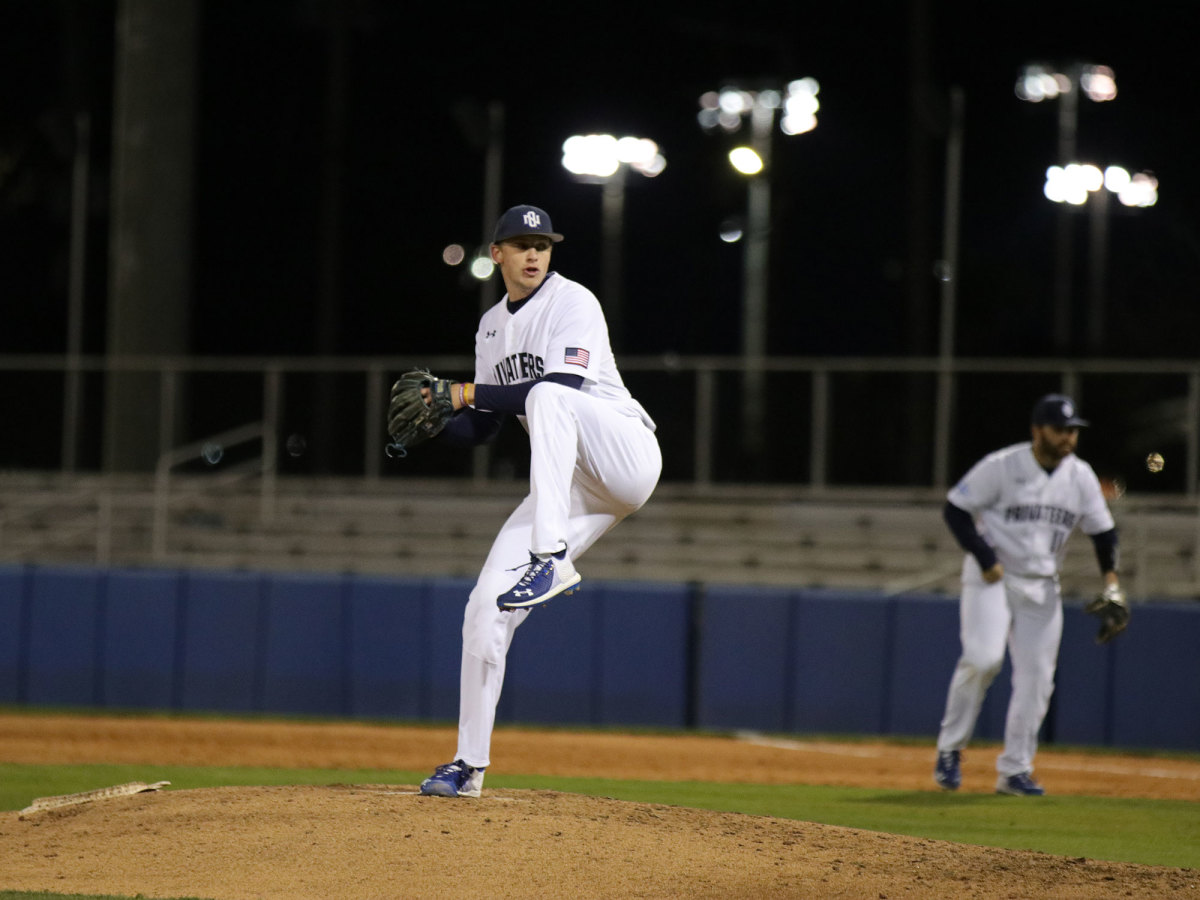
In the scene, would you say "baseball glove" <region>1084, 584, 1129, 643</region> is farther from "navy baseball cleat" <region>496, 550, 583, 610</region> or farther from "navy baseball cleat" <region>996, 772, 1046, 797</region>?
"navy baseball cleat" <region>496, 550, 583, 610</region>

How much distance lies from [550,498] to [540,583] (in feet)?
0.99

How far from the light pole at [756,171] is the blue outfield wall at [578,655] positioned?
266 cm

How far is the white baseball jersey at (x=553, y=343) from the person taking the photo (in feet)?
18.6

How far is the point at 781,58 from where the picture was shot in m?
23.7

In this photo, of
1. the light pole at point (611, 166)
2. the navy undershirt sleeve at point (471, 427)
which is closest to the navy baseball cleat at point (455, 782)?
the navy undershirt sleeve at point (471, 427)

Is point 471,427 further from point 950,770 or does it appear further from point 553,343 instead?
point 950,770

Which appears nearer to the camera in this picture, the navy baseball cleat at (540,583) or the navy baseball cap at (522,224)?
the navy baseball cleat at (540,583)

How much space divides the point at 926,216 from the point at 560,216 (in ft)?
59.9

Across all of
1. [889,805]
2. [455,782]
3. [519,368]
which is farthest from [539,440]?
[889,805]

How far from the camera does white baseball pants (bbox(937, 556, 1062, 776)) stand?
8.16 m

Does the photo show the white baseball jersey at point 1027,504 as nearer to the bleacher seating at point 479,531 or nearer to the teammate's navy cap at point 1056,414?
the teammate's navy cap at point 1056,414

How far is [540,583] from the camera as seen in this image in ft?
18.0

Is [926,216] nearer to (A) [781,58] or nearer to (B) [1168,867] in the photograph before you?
(A) [781,58]

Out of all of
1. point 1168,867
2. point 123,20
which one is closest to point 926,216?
point 123,20
